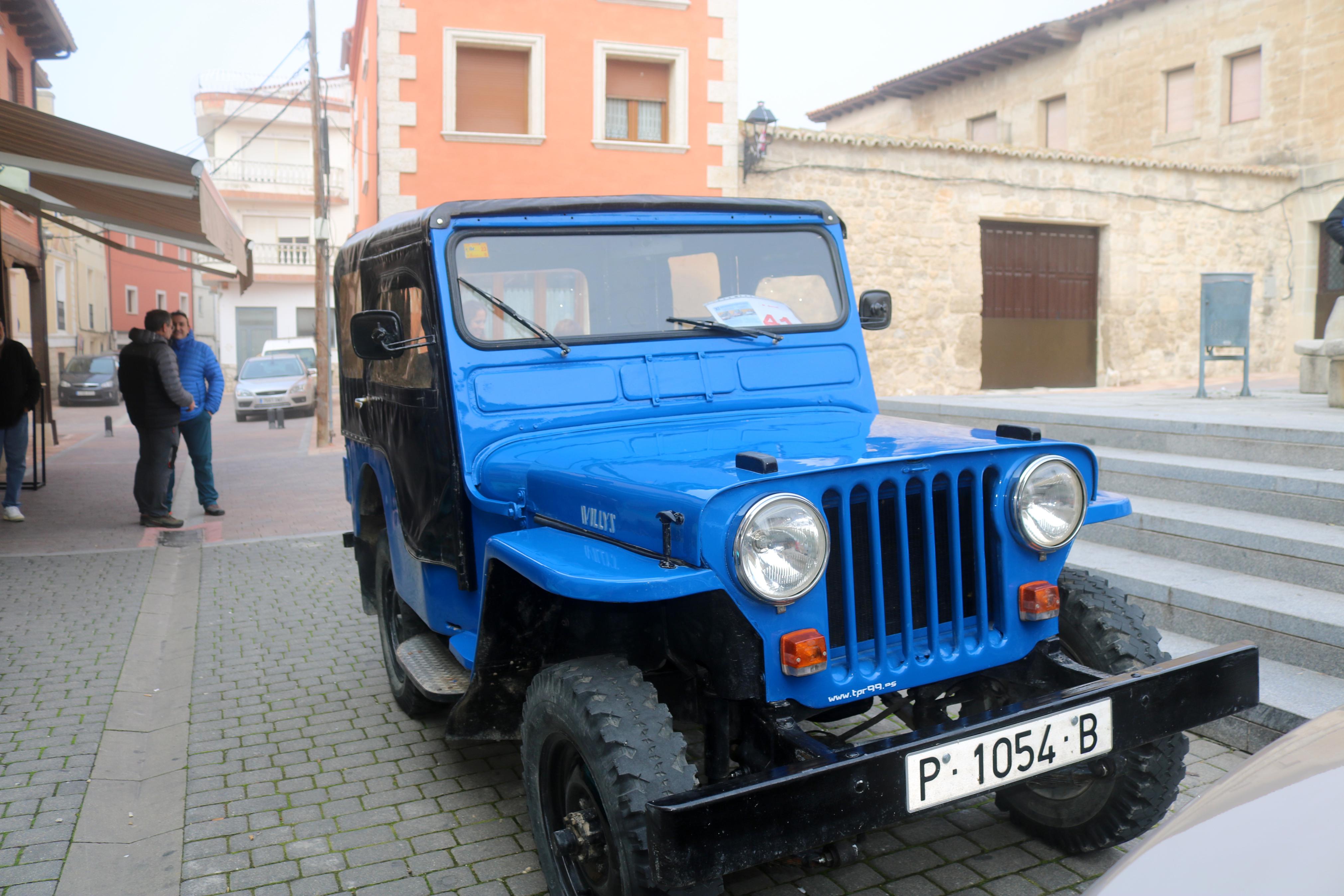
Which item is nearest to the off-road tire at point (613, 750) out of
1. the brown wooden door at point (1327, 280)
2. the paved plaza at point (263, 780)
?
the paved plaza at point (263, 780)

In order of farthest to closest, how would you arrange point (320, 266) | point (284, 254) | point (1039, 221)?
point (284, 254) → point (320, 266) → point (1039, 221)

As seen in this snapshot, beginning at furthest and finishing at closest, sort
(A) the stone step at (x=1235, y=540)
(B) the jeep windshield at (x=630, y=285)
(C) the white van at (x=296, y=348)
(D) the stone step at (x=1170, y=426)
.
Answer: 1. (C) the white van at (x=296, y=348)
2. (D) the stone step at (x=1170, y=426)
3. (A) the stone step at (x=1235, y=540)
4. (B) the jeep windshield at (x=630, y=285)

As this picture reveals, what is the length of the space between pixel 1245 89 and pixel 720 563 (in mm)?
21811

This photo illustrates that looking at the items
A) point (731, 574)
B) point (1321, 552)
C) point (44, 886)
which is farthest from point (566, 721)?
point (1321, 552)

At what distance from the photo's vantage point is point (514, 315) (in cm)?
344

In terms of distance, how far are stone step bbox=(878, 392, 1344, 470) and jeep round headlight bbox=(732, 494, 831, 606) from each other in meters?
2.63

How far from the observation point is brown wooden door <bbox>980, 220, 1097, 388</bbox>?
675 inches

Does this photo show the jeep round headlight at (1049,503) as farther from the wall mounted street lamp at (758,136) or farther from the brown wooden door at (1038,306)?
the brown wooden door at (1038,306)

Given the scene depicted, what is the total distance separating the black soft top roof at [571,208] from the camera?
135 inches

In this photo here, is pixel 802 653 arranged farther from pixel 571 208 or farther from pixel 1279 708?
pixel 1279 708

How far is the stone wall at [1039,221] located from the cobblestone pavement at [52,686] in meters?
11.3

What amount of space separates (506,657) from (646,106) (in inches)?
620

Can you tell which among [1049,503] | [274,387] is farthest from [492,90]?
[1049,503]

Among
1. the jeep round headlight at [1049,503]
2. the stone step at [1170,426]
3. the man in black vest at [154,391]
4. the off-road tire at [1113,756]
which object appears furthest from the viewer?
the man in black vest at [154,391]
